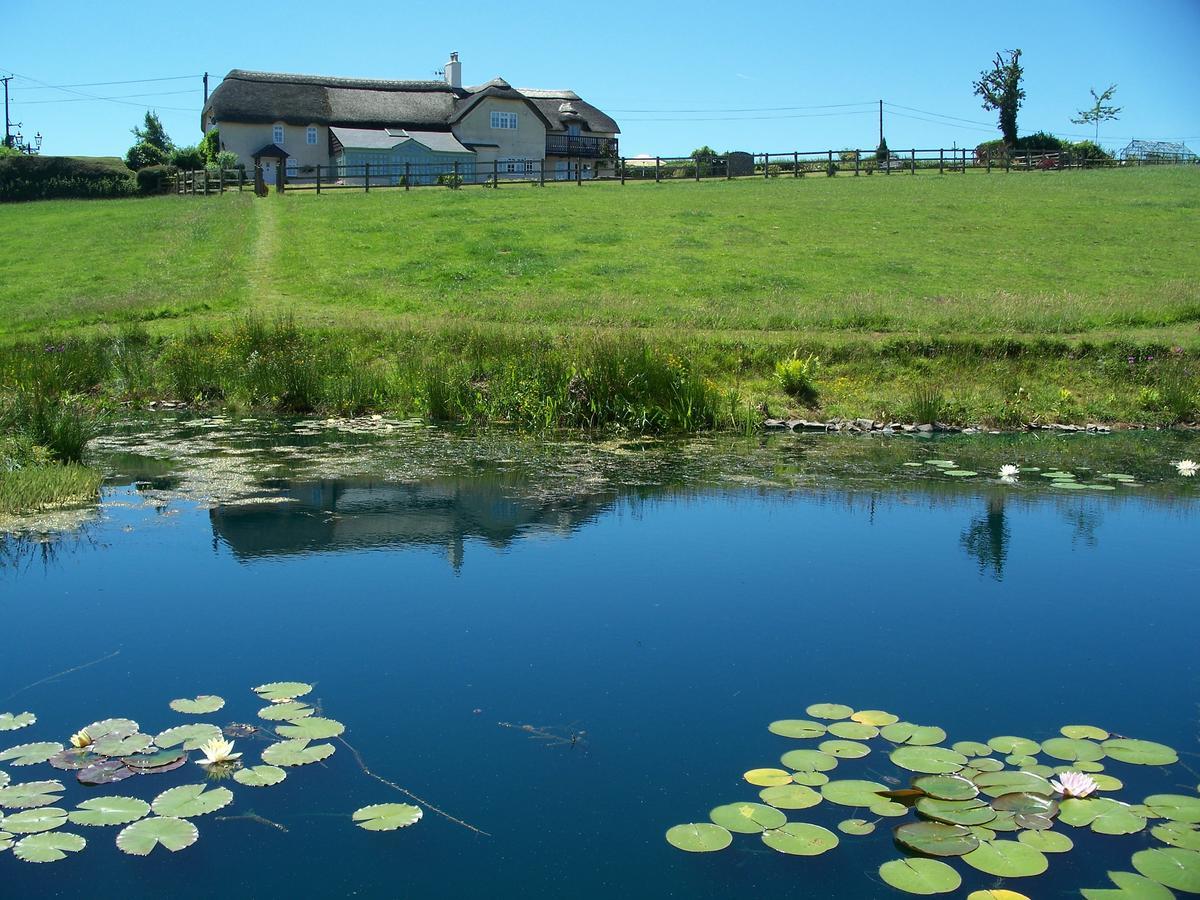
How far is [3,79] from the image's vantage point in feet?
268

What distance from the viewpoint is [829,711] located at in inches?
245

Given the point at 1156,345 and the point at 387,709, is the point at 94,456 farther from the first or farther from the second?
the point at 1156,345

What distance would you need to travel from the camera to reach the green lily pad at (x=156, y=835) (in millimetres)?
4742

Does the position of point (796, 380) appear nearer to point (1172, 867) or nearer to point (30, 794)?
point (1172, 867)

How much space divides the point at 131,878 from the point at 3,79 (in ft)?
304

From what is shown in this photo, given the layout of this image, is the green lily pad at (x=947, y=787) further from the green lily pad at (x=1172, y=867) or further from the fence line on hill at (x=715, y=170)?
the fence line on hill at (x=715, y=170)

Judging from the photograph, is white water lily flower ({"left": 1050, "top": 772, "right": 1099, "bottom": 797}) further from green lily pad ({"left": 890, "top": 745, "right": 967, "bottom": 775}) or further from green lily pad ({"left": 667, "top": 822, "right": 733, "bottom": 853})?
green lily pad ({"left": 667, "top": 822, "right": 733, "bottom": 853})

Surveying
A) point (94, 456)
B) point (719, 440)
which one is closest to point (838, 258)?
point (719, 440)

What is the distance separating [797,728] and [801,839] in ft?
3.85

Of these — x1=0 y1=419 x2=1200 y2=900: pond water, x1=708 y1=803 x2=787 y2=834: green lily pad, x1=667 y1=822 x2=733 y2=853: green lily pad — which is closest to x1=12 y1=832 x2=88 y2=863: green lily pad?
x1=0 y1=419 x2=1200 y2=900: pond water

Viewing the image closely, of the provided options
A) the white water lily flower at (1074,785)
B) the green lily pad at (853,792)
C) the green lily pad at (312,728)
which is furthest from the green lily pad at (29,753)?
the white water lily flower at (1074,785)

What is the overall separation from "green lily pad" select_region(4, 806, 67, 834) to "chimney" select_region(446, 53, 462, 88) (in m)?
74.6

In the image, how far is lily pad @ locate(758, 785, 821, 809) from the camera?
16.8 feet

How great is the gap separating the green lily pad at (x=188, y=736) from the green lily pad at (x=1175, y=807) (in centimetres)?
460
